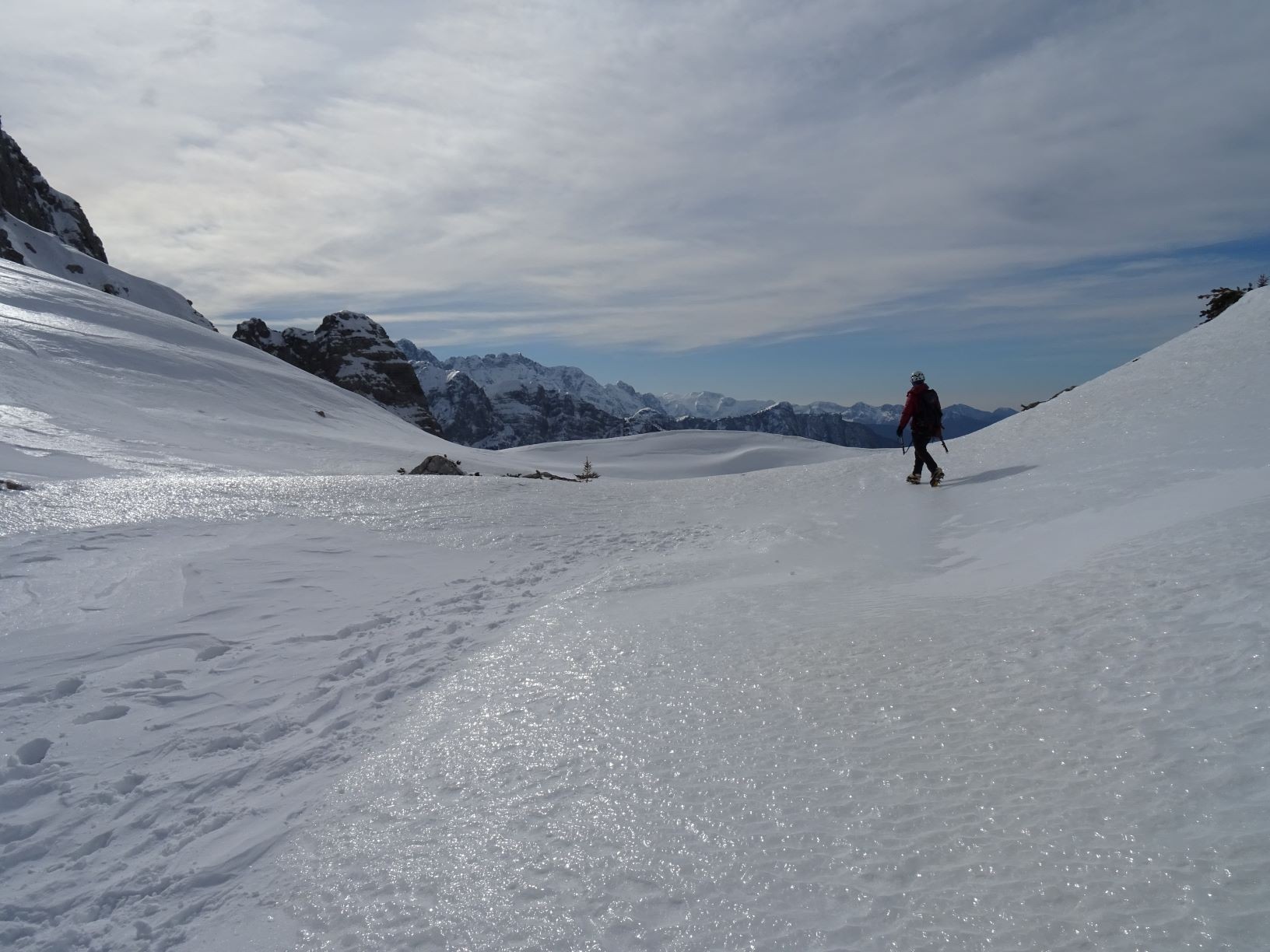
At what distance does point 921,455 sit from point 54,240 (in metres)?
87.2

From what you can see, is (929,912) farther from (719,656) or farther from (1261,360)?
(1261,360)

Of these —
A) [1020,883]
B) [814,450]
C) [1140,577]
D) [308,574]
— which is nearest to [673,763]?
[1020,883]

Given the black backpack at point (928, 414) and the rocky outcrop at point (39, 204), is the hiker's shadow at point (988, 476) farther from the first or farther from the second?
the rocky outcrop at point (39, 204)

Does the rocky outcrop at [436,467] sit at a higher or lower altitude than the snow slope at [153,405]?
lower

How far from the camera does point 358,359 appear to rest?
12262cm

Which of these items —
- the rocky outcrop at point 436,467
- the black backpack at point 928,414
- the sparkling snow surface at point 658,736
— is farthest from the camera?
the rocky outcrop at point 436,467

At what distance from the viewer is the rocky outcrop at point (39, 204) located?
264 feet

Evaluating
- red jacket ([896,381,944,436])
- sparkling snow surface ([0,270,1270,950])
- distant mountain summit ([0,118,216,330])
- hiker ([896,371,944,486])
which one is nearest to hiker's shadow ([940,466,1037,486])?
hiker ([896,371,944,486])

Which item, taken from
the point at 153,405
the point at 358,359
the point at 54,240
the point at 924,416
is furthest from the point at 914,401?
the point at 358,359

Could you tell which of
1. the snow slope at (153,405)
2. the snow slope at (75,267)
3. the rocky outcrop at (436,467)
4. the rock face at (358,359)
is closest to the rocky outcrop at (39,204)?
Result: the snow slope at (75,267)

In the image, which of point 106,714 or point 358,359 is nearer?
point 106,714

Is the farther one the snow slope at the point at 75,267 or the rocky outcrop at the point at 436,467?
the snow slope at the point at 75,267

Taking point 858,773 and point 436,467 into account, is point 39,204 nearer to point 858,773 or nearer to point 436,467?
point 436,467

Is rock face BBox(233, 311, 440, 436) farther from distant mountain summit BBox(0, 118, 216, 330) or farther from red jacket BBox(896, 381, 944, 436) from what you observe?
red jacket BBox(896, 381, 944, 436)
